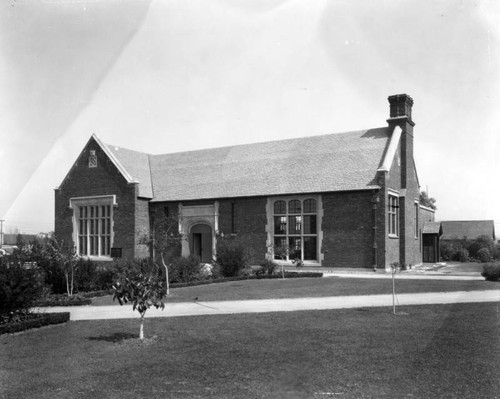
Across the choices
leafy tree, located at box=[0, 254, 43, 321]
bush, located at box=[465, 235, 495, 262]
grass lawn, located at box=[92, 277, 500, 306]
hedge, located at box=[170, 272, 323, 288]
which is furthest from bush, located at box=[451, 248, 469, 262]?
leafy tree, located at box=[0, 254, 43, 321]

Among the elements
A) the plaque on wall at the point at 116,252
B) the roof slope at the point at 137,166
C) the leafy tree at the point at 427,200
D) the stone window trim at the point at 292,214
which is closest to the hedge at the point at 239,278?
the stone window trim at the point at 292,214

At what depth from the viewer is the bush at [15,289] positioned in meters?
11.6

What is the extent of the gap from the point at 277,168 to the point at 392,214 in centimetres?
799

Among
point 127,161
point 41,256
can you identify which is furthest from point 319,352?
point 127,161

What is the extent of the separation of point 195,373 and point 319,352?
2.22m

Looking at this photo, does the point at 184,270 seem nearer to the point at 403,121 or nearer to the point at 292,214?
the point at 292,214

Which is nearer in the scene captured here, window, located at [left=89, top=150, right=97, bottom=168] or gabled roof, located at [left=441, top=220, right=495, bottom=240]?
window, located at [left=89, top=150, right=97, bottom=168]

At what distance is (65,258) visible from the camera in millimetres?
17797

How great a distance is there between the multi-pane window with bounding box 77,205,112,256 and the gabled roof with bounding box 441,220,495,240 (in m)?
37.9

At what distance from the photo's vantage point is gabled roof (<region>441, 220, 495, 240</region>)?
5656 cm

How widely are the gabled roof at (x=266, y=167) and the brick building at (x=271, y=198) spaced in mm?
87

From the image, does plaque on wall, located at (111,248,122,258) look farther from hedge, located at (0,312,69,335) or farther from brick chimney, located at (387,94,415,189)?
hedge, located at (0,312,69,335)

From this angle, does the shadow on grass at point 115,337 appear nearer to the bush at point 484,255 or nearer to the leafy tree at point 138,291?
the leafy tree at point 138,291

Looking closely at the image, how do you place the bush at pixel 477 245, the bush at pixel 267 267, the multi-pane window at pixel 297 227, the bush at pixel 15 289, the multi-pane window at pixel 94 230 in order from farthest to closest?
the bush at pixel 477 245 → the multi-pane window at pixel 94 230 → the multi-pane window at pixel 297 227 → the bush at pixel 267 267 → the bush at pixel 15 289
